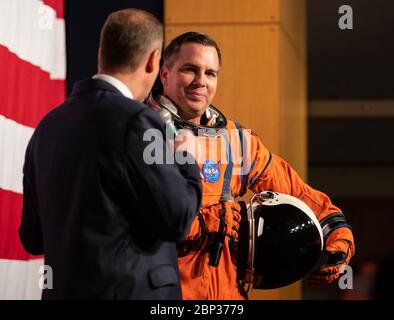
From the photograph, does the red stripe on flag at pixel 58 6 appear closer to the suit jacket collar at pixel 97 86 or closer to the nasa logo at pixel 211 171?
the nasa logo at pixel 211 171

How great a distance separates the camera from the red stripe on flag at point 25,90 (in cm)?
278

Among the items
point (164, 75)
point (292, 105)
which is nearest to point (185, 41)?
point (164, 75)

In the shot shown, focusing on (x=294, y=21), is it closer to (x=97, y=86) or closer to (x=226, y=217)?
(x=226, y=217)

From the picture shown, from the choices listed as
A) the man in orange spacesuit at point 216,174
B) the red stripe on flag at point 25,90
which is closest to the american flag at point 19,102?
the red stripe on flag at point 25,90

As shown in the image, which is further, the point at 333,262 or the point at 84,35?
the point at 84,35

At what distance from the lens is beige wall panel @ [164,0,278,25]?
132 inches

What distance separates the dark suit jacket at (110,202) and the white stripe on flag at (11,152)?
1.17 m

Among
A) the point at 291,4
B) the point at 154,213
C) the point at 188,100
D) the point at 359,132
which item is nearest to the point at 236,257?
the point at 188,100

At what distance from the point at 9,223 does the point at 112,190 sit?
1.38 metres

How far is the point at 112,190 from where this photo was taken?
5.17ft

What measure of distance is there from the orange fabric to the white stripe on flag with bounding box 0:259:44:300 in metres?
0.92

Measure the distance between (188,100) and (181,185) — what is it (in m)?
0.80

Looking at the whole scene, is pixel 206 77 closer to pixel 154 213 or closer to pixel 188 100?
pixel 188 100

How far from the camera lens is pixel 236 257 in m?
2.17
